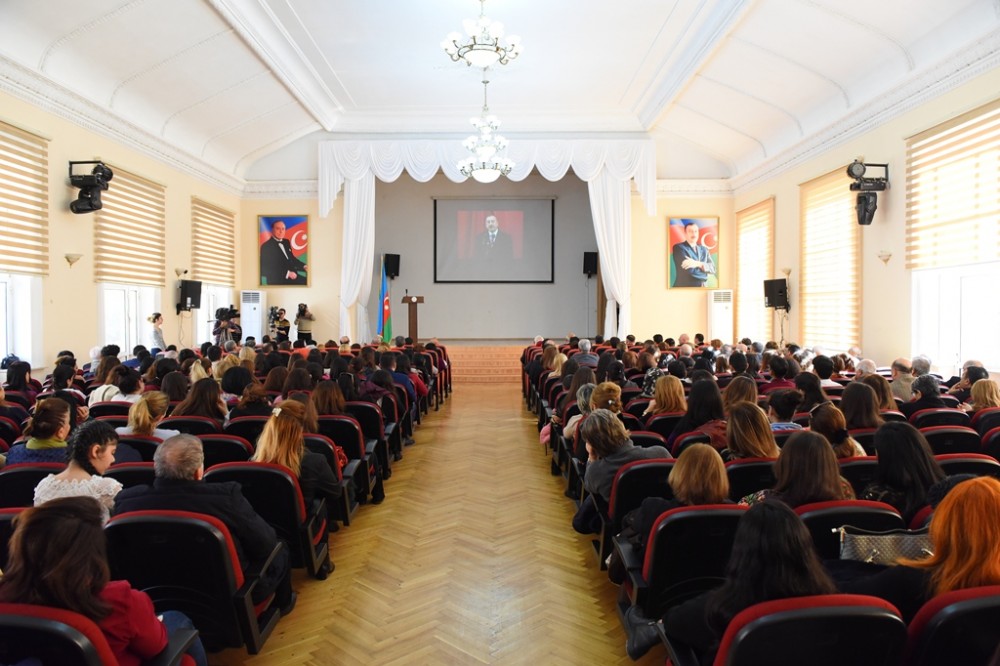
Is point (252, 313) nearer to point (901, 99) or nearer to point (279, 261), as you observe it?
point (279, 261)

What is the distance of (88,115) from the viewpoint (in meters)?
9.36

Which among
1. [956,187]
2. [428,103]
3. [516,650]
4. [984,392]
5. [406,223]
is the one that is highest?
[428,103]

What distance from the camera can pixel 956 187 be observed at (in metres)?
7.71

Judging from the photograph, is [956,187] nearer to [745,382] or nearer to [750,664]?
[745,382]

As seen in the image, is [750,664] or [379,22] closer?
[750,664]

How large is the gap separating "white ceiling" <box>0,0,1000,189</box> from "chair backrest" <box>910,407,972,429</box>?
196 inches

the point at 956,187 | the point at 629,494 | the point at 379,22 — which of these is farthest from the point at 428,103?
the point at 629,494

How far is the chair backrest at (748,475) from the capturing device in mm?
3115

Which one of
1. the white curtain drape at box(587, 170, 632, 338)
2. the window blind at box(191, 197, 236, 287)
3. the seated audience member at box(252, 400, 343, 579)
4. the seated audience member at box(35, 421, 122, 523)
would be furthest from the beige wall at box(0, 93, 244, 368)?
the white curtain drape at box(587, 170, 632, 338)

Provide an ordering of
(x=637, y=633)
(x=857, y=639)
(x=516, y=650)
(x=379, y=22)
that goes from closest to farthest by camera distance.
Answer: (x=857, y=639), (x=637, y=633), (x=516, y=650), (x=379, y=22)

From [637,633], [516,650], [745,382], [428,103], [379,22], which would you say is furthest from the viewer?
[428,103]

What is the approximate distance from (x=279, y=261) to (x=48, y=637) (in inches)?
586

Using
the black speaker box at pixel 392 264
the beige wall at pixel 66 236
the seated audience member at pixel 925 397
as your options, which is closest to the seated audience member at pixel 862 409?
the seated audience member at pixel 925 397

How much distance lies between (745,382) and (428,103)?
1155cm
